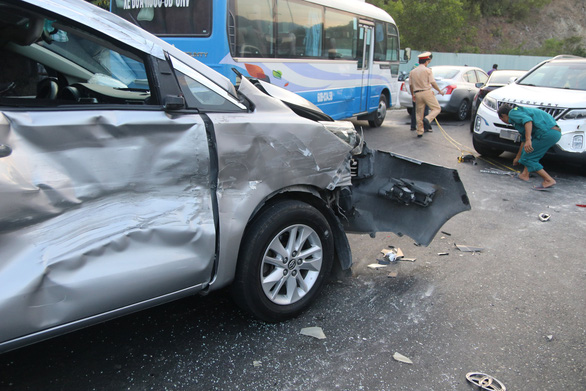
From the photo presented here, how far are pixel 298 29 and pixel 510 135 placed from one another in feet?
14.7

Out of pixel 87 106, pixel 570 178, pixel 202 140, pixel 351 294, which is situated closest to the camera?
pixel 87 106

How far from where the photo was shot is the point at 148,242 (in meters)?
2.22

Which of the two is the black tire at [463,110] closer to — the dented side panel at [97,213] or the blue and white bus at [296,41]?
the blue and white bus at [296,41]

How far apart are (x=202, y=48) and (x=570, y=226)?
5970 mm

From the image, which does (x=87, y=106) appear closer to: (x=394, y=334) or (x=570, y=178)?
(x=394, y=334)

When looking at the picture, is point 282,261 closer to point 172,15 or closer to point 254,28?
point 254,28

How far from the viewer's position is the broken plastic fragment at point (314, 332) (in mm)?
2869

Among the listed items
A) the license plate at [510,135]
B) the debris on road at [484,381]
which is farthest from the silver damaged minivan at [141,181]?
the license plate at [510,135]

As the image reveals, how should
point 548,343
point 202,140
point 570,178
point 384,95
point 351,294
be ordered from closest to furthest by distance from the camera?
point 202,140 → point 548,343 → point 351,294 → point 570,178 → point 384,95

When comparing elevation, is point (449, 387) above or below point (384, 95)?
below

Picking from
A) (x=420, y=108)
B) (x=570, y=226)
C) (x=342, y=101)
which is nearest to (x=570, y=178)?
(x=570, y=226)

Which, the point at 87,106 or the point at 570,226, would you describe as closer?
the point at 87,106

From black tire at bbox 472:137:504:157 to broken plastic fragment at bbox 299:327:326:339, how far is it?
6.20 metres

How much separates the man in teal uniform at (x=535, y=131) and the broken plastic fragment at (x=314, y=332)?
4951 mm
